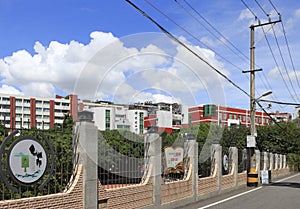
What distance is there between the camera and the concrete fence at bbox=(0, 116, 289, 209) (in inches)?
346

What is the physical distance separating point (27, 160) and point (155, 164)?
5.77 m

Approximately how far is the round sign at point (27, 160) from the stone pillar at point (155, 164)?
16.4 ft

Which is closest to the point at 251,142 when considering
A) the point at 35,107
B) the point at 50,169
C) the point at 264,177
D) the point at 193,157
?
the point at 264,177

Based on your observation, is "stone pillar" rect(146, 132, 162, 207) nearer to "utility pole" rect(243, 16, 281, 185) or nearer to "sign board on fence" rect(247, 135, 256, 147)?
"utility pole" rect(243, 16, 281, 185)

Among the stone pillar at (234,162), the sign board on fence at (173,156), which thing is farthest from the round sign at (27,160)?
the stone pillar at (234,162)

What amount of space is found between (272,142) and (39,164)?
57133mm

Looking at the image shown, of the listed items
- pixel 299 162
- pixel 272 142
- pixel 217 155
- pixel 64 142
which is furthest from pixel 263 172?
pixel 272 142

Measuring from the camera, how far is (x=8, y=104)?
134 metres

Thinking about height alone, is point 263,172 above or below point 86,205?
below

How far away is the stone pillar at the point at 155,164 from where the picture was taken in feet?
41.9

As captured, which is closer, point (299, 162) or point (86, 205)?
point (86, 205)

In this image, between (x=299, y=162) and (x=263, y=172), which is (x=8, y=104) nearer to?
(x=299, y=162)

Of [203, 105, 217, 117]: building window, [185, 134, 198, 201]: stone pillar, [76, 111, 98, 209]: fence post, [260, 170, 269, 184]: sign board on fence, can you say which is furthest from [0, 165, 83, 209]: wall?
[203, 105, 217, 117]: building window

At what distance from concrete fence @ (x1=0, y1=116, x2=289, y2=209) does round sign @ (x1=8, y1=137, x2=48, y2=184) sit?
1.53ft
